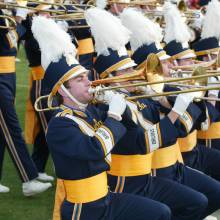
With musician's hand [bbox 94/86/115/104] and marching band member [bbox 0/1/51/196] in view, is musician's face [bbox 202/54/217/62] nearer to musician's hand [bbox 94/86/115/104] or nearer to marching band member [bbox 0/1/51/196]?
marching band member [bbox 0/1/51/196]

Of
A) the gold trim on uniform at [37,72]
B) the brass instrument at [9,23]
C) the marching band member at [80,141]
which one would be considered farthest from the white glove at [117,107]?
the gold trim on uniform at [37,72]

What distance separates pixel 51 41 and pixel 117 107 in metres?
0.61

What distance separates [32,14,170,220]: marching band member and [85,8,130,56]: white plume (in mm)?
550

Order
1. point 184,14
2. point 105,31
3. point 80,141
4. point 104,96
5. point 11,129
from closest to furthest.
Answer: point 80,141
point 104,96
point 105,31
point 11,129
point 184,14

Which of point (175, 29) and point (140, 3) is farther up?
point (140, 3)

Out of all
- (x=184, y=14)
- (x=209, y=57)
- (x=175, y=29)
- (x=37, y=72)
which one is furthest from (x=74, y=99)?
(x=184, y=14)

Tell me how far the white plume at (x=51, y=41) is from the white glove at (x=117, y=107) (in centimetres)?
39

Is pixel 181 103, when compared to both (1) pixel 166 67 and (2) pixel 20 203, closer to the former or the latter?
(1) pixel 166 67

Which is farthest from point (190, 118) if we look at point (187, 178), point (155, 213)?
point (155, 213)

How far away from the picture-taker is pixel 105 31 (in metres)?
4.62

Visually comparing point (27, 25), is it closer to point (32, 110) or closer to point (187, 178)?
point (32, 110)

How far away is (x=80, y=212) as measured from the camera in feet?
12.8

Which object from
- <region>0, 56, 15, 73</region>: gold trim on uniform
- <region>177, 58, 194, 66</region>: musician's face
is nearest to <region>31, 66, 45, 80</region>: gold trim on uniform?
<region>0, 56, 15, 73</region>: gold trim on uniform

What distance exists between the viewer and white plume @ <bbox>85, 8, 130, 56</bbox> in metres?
4.63
